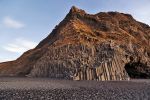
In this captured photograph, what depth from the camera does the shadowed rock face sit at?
123 meters

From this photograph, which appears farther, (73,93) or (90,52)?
(90,52)

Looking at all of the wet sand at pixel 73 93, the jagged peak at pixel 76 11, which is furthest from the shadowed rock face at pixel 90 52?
the wet sand at pixel 73 93

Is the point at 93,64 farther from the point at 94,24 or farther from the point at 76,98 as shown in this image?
the point at 76,98

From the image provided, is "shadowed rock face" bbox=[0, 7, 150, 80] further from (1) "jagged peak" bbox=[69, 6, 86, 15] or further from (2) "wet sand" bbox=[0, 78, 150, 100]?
(2) "wet sand" bbox=[0, 78, 150, 100]

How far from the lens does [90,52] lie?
446ft

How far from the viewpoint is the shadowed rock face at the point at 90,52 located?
123 metres

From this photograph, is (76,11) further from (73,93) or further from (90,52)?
(73,93)

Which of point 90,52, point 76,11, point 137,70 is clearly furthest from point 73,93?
point 76,11

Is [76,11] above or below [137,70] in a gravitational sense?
above

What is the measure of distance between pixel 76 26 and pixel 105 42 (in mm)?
27880

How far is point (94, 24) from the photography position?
17400cm

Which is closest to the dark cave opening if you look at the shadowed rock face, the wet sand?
the shadowed rock face

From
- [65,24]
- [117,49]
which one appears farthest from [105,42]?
[65,24]

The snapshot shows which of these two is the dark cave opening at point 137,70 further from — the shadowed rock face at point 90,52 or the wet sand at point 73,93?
the wet sand at point 73,93
